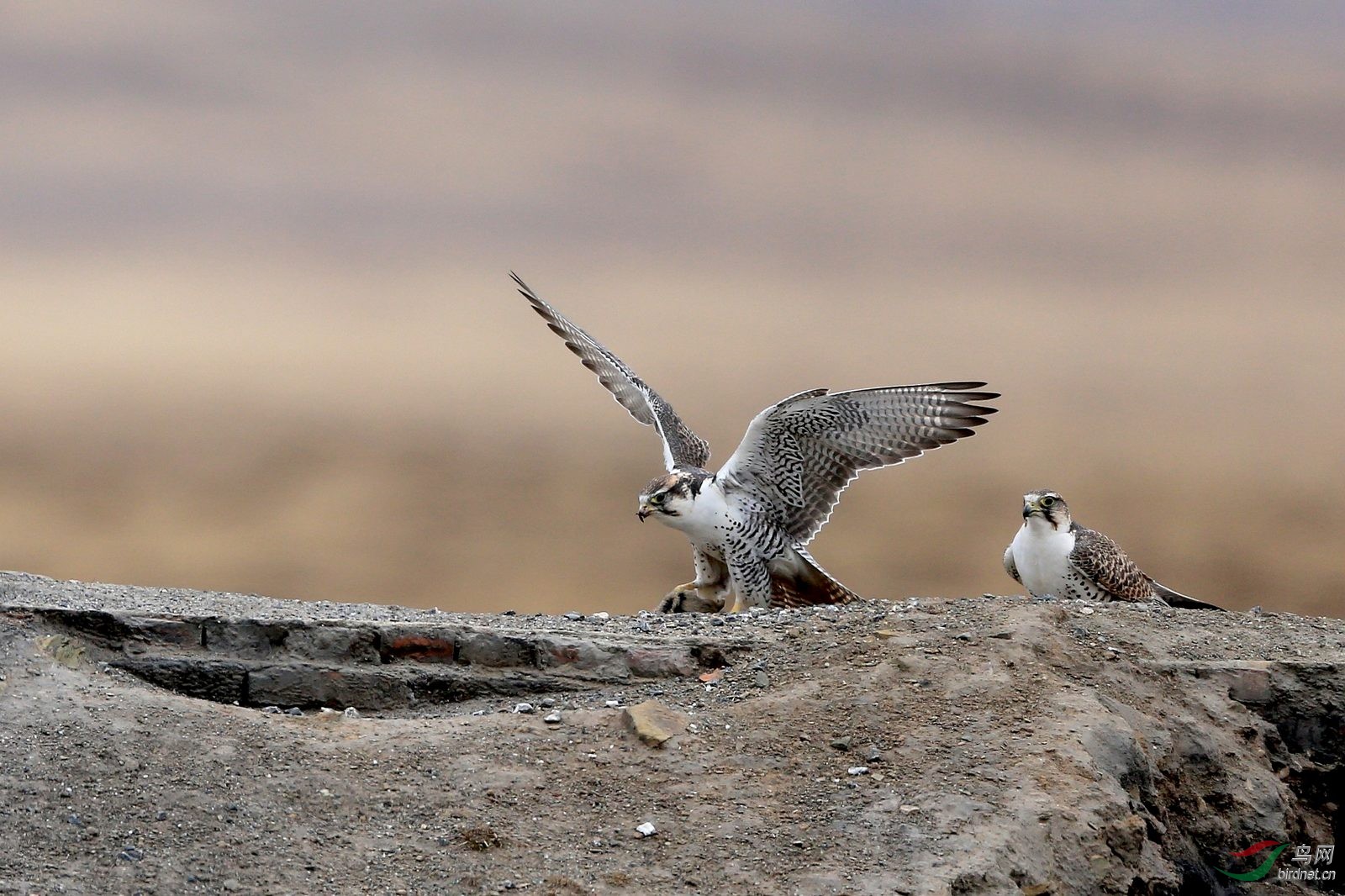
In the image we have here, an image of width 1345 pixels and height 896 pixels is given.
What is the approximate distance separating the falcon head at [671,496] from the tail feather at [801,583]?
2.04ft

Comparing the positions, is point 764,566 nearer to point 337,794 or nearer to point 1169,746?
point 1169,746

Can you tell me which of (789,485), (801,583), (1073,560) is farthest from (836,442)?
(1073,560)

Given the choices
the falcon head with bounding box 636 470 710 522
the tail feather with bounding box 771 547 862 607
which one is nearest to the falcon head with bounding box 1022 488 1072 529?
the tail feather with bounding box 771 547 862 607

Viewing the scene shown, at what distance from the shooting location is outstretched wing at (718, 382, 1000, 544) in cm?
722

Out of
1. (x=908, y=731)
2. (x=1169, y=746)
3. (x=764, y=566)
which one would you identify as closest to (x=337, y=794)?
(x=908, y=731)

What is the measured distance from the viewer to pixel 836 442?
734cm

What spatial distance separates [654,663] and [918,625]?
108cm

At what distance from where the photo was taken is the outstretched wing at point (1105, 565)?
6934mm

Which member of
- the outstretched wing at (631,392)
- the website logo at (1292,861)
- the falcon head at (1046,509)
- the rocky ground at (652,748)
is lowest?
the website logo at (1292,861)

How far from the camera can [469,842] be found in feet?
13.3

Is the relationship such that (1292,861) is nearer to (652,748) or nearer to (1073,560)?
(1073,560)

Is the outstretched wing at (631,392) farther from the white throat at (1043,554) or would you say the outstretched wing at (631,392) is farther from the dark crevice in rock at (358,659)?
the dark crevice in rock at (358,659)

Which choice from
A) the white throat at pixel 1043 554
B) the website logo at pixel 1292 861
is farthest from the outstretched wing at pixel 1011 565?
the website logo at pixel 1292 861

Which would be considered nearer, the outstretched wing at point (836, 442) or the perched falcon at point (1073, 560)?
the perched falcon at point (1073, 560)
